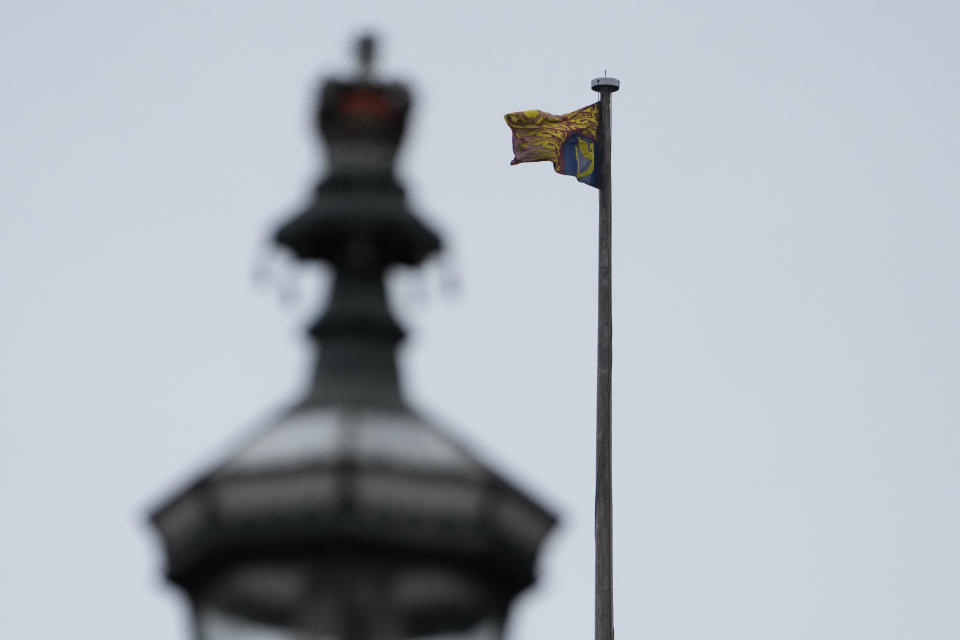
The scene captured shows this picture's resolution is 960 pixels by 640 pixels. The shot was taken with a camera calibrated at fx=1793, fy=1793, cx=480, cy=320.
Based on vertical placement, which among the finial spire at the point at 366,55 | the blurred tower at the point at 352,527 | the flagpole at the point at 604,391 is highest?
the finial spire at the point at 366,55

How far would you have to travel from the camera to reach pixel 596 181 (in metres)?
16.7

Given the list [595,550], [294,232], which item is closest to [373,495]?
[294,232]

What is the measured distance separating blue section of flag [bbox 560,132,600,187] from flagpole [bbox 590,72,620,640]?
0.12 meters

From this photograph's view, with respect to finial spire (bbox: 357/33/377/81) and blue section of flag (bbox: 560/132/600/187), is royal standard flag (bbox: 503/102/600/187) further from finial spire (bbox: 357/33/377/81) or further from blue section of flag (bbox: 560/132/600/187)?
finial spire (bbox: 357/33/377/81)

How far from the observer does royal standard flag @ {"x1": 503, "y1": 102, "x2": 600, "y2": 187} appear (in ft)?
55.4

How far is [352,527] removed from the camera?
6.08 metres

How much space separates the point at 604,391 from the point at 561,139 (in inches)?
121

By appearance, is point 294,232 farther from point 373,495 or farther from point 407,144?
point 373,495

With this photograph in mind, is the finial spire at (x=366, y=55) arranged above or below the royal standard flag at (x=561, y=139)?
above

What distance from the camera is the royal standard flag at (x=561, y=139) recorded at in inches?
665

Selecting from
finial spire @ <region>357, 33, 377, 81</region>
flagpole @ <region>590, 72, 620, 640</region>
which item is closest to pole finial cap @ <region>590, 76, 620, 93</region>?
flagpole @ <region>590, 72, 620, 640</region>

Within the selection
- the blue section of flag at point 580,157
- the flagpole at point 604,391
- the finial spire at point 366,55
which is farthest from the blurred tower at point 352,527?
the blue section of flag at point 580,157

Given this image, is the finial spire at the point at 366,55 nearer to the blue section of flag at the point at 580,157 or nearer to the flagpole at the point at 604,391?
the flagpole at the point at 604,391

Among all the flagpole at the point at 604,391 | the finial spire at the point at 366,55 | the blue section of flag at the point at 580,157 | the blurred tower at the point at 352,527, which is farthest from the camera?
the blue section of flag at the point at 580,157
